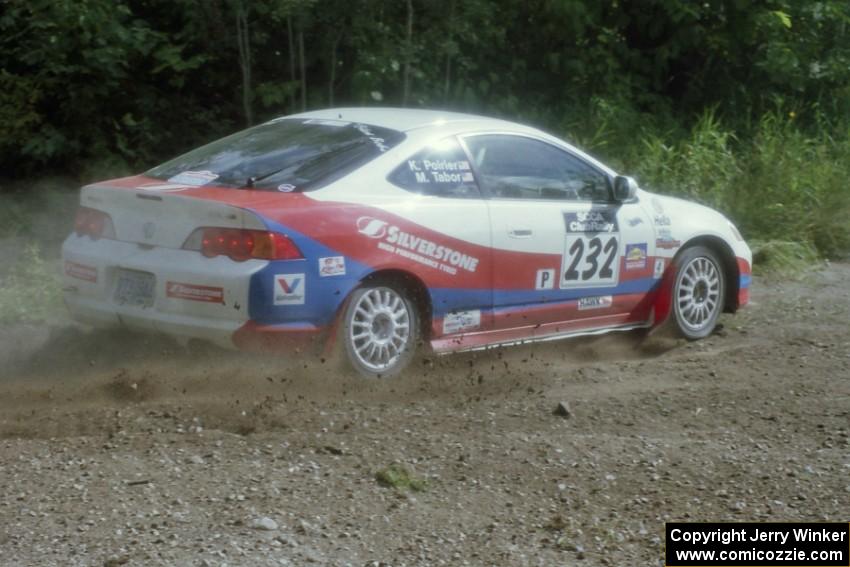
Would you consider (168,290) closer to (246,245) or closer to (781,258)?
(246,245)

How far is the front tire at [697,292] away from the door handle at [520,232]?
4.45 feet

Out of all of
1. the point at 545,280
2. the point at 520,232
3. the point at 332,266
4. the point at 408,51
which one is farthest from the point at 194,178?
the point at 408,51

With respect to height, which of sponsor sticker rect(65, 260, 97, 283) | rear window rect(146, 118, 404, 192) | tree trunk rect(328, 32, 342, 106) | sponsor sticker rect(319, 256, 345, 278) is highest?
tree trunk rect(328, 32, 342, 106)

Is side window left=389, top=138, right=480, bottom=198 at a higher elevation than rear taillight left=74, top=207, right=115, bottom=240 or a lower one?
higher

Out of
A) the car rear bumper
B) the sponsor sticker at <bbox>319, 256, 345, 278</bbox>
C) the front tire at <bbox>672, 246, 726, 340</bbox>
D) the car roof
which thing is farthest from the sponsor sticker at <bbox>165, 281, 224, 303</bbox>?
the front tire at <bbox>672, 246, 726, 340</bbox>

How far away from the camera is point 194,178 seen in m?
7.12

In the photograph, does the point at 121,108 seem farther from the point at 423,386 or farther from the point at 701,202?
the point at 423,386

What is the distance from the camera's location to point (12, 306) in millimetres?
8438

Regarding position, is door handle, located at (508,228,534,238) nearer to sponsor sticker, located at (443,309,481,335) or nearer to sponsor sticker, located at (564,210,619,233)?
sponsor sticker, located at (564,210,619,233)

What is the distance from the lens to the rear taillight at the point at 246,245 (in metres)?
6.50

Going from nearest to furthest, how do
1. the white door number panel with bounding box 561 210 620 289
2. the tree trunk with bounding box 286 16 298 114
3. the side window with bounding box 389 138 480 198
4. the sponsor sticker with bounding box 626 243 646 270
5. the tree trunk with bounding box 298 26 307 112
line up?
the side window with bounding box 389 138 480 198 → the white door number panel with bounding box 561 210 620 289 → the sponsor sticker with bounding box 626 243 646 270 → the tree trunk with bounding box 286 16 298 114 → the tree trunk with bounding box 298 26 307 112

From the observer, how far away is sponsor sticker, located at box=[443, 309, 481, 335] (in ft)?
23.9

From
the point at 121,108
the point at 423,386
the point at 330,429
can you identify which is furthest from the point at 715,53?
the point at 330,429

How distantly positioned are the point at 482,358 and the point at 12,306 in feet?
9.98
